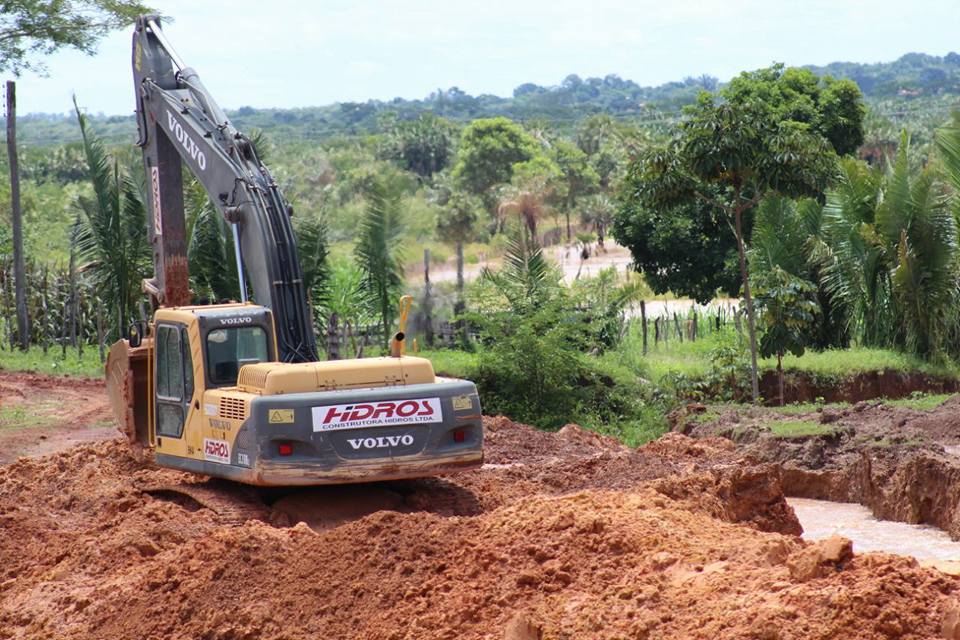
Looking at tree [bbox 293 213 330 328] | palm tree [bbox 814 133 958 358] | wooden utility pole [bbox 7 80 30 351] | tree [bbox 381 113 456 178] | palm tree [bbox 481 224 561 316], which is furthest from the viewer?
tree [bbox 381 113 456 178]

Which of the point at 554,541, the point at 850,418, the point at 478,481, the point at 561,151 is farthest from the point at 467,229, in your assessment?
the point at 554,541

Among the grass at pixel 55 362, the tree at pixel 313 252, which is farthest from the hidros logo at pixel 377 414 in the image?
the grass at pixel 55 362

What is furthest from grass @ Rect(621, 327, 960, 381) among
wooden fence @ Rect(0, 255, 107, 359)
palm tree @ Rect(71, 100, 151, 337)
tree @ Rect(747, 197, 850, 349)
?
wooden fence @ Rect(0, 255, 107, 359)

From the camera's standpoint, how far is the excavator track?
12.0 metres

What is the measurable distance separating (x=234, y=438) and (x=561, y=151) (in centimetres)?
6635

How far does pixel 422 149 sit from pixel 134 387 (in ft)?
279

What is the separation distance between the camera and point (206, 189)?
45.8ft

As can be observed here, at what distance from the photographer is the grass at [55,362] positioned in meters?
26.1

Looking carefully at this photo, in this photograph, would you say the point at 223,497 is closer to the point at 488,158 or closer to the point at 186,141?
the point at 186,141

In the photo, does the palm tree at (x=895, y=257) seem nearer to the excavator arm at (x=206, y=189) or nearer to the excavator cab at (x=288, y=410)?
the excavator arm at (x=206, y=189)

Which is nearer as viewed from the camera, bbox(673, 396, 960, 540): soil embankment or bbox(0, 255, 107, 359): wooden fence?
bbox(673, 396, 960, 540): soil embankment

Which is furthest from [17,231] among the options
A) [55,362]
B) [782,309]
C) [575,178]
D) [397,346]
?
[575,178]

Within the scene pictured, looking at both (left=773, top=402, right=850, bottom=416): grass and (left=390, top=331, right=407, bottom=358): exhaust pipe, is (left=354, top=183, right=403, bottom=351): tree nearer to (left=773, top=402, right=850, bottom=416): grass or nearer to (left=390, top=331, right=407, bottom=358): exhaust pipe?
(left=773, top=402, right=850, bottom=416): grass

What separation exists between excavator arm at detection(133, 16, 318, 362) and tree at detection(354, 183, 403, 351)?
966 cm
